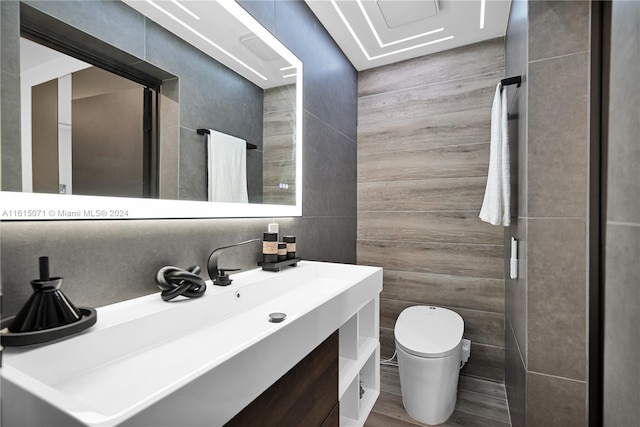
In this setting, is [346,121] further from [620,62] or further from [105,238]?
[105,238]

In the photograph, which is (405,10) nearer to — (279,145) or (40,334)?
(279,145)

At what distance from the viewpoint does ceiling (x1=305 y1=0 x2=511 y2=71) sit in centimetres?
182

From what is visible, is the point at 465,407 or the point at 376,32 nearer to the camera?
the point at 465,407

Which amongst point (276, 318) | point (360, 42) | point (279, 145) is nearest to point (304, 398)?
point (276, 318)

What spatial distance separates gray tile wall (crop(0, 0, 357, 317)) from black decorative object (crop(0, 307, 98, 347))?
127 mm

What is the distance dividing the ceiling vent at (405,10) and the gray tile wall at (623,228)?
101 cm

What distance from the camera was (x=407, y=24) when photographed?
1.99 meters

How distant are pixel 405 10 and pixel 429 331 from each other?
195 centimetres

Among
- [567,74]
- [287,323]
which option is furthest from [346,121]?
[287,323]

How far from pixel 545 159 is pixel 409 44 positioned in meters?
1.39

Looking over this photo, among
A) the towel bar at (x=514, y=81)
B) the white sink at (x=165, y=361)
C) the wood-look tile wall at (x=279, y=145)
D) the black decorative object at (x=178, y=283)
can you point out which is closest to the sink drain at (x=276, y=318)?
the white sink at (x=165, y=361)

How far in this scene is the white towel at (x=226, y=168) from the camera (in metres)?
1.23

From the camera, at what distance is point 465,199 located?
221 cm

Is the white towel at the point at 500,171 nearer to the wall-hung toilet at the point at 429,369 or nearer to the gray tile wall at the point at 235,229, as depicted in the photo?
the wall-hung toilet at the point at 429,369
